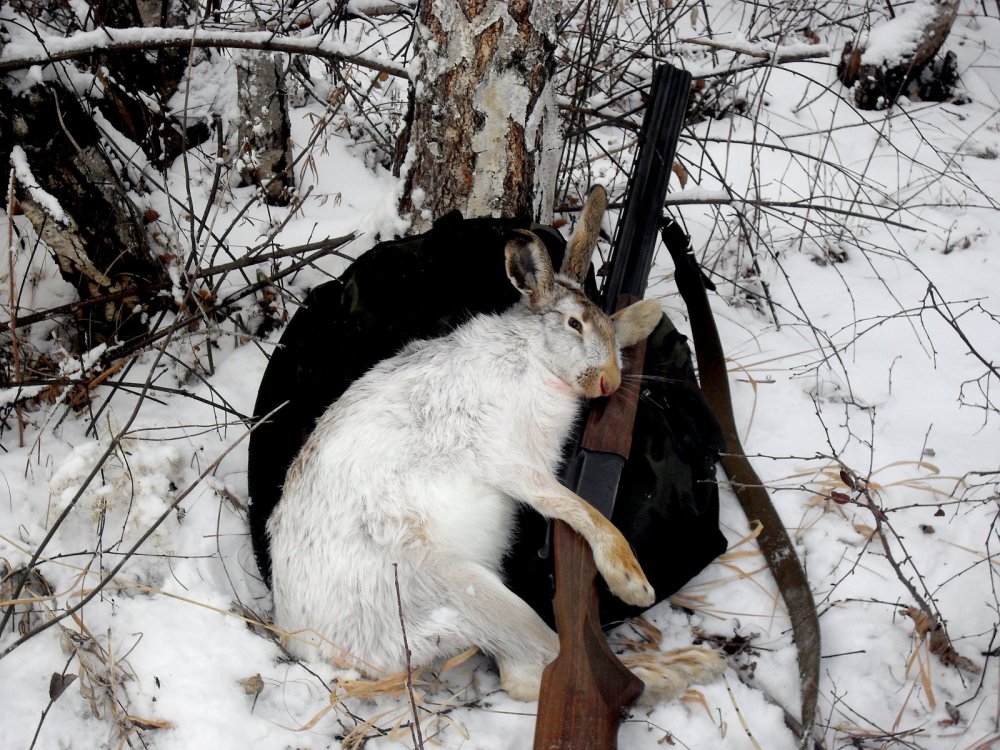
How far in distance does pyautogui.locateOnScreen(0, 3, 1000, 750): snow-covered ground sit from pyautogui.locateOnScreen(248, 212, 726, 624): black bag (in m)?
0.19

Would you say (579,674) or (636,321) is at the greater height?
(636,321)

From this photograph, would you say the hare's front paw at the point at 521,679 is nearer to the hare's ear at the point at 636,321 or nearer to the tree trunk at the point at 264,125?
the hare's ear at the point at 636,321

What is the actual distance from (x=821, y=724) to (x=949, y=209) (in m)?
3.33

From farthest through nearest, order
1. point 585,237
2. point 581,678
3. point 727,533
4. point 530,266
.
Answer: point 727,533
point 585,237
point 530,266
point 581,678

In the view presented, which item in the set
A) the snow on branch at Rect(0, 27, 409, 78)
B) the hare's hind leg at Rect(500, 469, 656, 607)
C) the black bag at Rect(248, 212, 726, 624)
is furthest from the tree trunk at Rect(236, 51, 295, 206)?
the hare's hind leg at Rect(500, 469, 656, 607)

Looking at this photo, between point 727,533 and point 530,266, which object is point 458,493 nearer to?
point 530,266

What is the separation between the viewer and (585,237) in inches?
122

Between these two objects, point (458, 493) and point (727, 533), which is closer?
point (458, 493)

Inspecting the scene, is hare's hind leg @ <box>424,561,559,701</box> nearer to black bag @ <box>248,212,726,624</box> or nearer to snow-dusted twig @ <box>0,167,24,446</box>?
black bag @ <box>248,212,726,624</box>

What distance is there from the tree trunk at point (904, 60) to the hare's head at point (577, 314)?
10.8 feet

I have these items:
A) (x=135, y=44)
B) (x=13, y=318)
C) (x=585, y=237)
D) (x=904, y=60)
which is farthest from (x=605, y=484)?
(x=904, y=60)

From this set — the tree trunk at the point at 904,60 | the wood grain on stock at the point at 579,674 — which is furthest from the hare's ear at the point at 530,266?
the tree trunk at the point at 904,60

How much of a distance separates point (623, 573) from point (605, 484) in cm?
34

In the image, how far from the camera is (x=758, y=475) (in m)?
3.32
